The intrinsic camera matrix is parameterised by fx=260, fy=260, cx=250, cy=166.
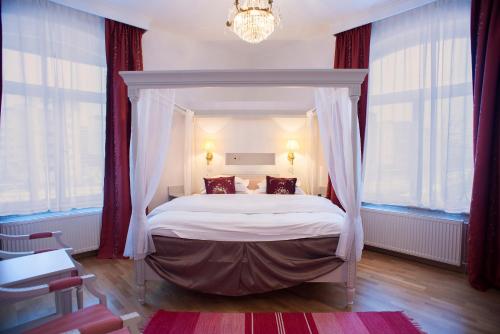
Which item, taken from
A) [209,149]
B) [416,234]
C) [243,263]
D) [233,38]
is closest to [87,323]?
[243,263]

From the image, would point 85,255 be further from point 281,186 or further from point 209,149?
point 281,186

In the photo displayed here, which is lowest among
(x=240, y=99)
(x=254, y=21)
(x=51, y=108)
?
(x=51, y=108)

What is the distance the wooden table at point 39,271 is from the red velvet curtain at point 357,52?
324 centimetres

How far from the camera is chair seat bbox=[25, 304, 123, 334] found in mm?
1199

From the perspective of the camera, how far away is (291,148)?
444 cm

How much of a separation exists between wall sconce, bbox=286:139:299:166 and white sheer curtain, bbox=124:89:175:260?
2337 millimetres

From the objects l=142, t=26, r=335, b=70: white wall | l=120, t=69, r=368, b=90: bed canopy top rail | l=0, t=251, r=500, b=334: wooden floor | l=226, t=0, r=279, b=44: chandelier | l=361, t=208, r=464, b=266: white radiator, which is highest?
l=142, t=26, r=335, b=70: white wall

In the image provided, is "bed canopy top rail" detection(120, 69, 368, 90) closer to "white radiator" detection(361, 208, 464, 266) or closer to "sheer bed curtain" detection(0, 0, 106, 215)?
"sheer bed curtain" detection(0, 0, 106, 215)

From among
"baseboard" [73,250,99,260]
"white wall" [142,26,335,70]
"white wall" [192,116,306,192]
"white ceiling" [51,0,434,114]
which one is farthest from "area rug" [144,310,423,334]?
"white wall" [142,26,335,70]

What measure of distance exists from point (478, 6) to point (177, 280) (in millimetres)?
4114

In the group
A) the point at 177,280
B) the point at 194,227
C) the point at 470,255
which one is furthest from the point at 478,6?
the point at 177,280

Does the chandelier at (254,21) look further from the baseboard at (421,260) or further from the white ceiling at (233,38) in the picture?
the baseboard at (421,260)

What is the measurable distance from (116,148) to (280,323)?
2832mm

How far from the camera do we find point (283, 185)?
386 centimetres
